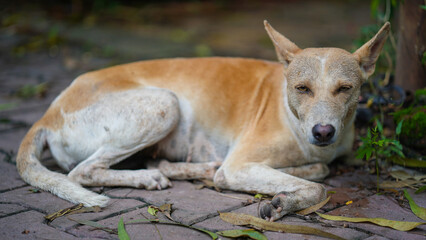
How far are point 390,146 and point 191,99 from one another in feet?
5.28

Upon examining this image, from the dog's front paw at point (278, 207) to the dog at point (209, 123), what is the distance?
0.42 feet

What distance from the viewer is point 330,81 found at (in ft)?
10.8

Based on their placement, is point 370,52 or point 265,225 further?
point 370,52

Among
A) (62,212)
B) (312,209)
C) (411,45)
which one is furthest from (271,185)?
(411,45)

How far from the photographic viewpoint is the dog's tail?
131 inches

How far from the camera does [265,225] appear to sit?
114 inches

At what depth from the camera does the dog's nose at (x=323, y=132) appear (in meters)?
3.11

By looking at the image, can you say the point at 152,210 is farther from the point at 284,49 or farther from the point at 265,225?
the point at 284,49

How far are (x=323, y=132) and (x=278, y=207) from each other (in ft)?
1.79

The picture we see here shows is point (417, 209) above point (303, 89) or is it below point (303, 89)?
below

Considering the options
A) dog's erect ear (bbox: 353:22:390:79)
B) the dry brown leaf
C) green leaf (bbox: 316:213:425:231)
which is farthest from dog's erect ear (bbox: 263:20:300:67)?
the dry brown leaf

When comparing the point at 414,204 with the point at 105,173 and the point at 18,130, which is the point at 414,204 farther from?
the point at 18,130

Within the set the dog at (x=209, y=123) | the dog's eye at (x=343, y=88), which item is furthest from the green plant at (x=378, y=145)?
the dog's eye at (x=343, y=88)

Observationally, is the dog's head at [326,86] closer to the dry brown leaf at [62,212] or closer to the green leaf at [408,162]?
the green leaf at [408,162]
